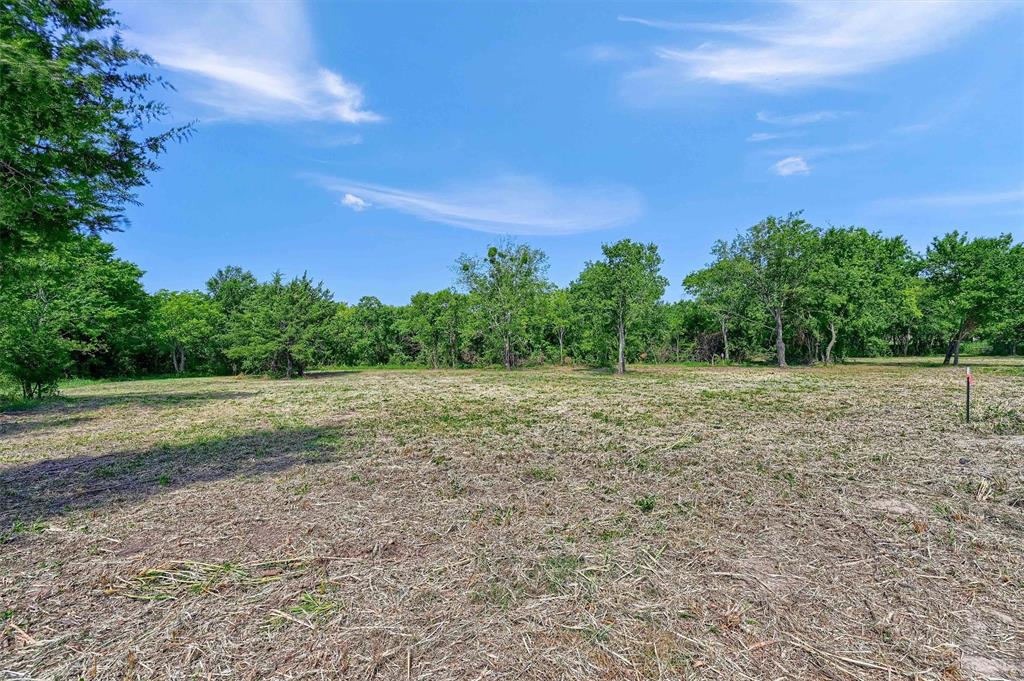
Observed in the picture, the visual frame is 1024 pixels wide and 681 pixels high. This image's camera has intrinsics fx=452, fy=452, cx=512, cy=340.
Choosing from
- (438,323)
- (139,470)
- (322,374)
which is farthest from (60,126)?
(438,323)

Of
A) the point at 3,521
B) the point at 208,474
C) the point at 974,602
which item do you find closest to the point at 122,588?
the point at 3,521

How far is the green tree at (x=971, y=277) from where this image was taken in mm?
25469

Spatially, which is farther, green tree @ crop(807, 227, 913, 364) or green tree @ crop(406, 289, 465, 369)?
green tree @ crop(406, 289, 465, 369)

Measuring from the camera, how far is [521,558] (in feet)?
12.1

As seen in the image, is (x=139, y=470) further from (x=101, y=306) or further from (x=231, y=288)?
(x=231, y=288)

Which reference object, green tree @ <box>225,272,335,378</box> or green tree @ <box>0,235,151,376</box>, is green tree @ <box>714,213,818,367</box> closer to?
green tree @ <box>225,272,335,378</box>

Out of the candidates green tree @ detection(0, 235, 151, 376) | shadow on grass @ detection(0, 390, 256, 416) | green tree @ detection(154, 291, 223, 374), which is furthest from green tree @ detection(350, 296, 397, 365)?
shadow on grass @ detection(0, 390, 256, 416)

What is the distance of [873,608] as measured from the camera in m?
2.91

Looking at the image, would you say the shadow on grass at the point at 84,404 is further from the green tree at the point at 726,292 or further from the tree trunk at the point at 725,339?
the tree trunk at the point at 725,339

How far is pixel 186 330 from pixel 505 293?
2759 centimetres

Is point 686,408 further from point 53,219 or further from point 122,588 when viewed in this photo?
point 53,219

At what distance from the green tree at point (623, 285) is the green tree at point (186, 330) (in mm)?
31391

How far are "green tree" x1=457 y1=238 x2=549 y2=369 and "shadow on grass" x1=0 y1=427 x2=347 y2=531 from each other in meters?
26.3

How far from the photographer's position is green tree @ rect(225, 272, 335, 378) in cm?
2777
